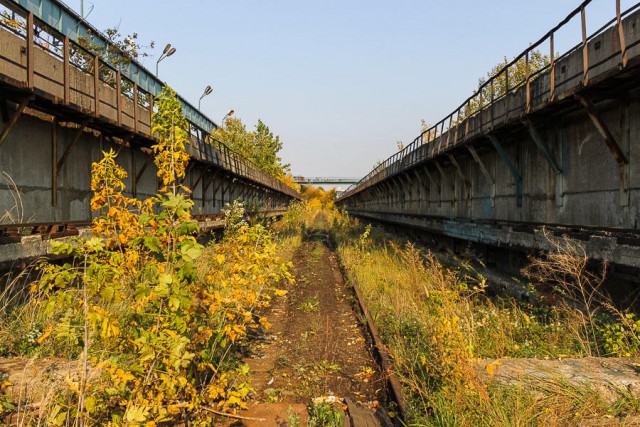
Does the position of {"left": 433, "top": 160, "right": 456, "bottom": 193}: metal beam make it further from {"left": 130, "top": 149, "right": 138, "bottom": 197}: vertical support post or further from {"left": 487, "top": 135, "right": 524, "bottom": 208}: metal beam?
{"left": 130, "top": 149, "right": 138, "bottom": 197}: vertical support post

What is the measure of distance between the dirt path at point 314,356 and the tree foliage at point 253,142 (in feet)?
129

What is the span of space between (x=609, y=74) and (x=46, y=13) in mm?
29099

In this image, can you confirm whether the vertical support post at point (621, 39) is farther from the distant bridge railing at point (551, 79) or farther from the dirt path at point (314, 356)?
the dirt path at point (314, 356)

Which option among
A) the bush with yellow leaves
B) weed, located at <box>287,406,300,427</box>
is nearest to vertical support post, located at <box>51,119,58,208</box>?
the bush with yellow leaves

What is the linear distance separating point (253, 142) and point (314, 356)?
4846 centimetres

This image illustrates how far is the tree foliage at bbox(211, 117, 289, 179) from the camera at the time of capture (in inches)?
1875

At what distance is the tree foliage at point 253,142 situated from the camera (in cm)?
4762

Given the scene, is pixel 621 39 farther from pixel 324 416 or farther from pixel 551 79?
pixel 324 416

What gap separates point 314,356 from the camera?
604 cm

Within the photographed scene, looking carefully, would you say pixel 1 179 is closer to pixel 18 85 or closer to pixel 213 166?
pixel 18 85

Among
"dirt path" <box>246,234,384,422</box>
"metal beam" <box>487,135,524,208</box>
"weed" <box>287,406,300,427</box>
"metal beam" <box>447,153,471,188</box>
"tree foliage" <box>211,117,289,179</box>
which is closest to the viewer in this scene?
"weed" <box>287,406,300,427</box>

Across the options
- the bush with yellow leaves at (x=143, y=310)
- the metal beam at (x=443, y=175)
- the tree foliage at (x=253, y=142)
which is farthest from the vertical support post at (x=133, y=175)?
the tree foliage at (x=253, y=142)

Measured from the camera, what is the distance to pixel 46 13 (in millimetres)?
24328

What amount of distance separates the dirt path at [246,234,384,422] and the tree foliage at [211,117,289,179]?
3922 cm
